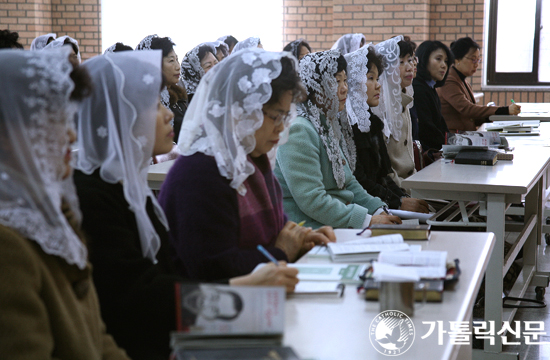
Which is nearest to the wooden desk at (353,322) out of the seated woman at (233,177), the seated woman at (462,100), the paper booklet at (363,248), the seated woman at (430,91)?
the paper booklet at (363,248)

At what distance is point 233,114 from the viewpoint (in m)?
2.02

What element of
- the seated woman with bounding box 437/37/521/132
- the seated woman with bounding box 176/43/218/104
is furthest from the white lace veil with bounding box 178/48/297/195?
the seated woman with bounding box 437/37/521/132

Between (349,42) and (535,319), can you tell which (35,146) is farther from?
(349,42)

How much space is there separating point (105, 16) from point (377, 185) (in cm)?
609

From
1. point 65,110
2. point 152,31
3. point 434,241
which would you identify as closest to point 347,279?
point 434,241

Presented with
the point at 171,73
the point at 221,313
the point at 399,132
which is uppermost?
the point at 171,73

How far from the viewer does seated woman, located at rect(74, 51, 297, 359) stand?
1489mm

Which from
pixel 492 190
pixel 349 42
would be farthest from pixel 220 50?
pixel 492 190

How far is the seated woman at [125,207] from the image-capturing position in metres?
1.49

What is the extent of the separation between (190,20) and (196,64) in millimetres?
2917

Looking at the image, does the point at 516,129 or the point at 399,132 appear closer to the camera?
the point at 399,132

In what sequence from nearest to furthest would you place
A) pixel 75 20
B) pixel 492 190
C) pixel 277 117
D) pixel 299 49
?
pixel 277 117 < pixel 492 190 < pixel 299 49 < pixel 75 20

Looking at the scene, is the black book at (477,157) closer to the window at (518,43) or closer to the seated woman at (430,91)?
the seated woman at (430,91)

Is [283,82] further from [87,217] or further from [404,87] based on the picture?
[404,87]
